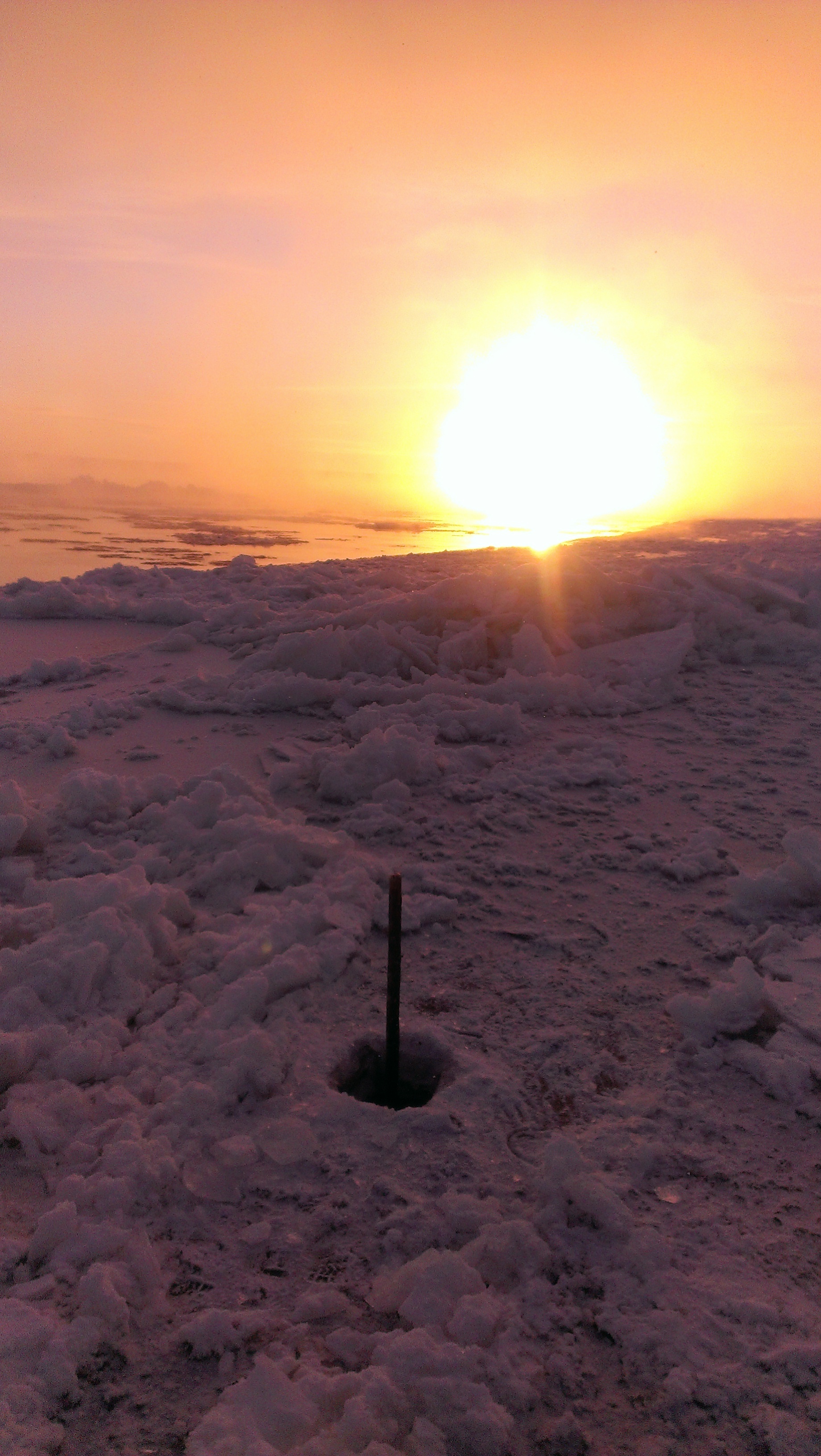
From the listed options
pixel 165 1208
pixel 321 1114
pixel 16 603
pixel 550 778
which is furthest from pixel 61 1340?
pixel 16 603

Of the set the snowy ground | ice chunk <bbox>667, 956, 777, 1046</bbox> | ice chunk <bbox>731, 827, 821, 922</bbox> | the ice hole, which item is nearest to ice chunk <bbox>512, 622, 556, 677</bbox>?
the snowy ground

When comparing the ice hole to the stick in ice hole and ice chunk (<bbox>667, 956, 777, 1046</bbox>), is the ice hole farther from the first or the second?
ice chunk (<bbox>667, 956, 777, 1046</bbox>)

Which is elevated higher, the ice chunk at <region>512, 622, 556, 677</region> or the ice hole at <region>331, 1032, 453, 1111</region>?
the ice chunk at <region>512, 622, 556, 677</region>

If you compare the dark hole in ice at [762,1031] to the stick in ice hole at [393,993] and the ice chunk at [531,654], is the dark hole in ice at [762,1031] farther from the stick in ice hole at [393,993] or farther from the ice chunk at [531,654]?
the ice chunk at [531,654]

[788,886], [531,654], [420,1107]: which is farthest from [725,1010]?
[531,654]

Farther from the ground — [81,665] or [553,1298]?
[81,665]

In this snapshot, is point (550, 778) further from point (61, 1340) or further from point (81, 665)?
point (81, 665)

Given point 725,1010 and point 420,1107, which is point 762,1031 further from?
point 420,1107
